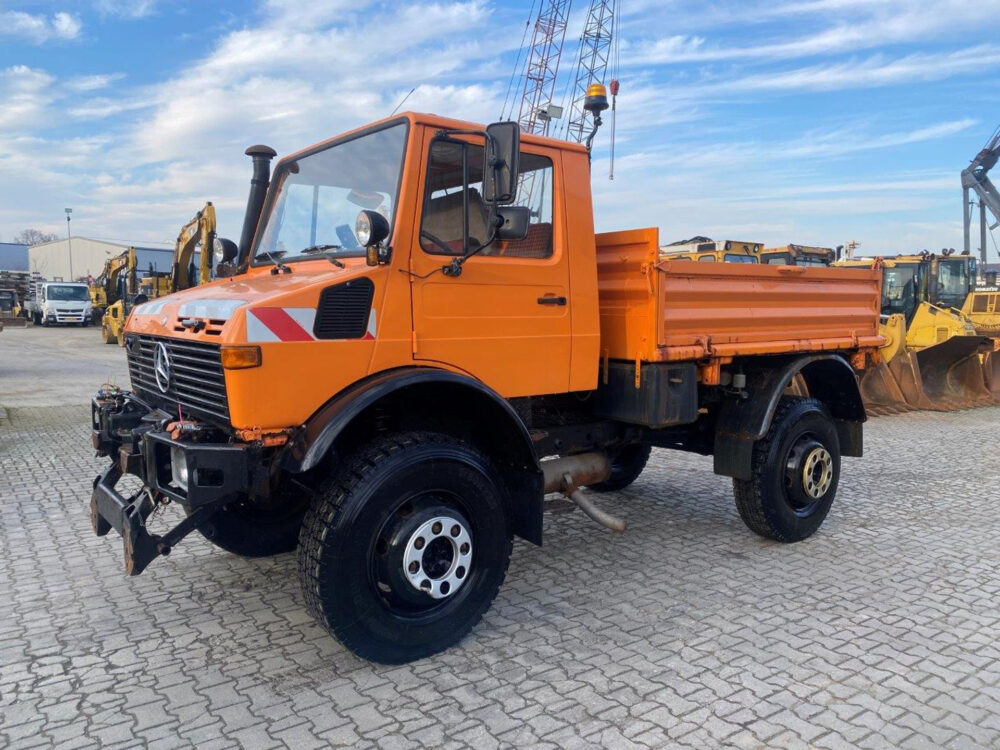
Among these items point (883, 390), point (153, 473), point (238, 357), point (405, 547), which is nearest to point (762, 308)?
point (405, 547)

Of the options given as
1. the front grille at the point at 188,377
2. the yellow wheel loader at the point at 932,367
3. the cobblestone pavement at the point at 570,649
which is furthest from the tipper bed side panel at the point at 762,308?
the yellow wheel loader at the point at 932,367

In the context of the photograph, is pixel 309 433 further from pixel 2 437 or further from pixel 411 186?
pixel 2 437

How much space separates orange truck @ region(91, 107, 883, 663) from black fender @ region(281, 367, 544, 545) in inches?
0.5

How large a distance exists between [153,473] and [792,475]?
161 inches

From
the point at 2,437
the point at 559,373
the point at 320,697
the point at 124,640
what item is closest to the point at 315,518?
the point at 320,697

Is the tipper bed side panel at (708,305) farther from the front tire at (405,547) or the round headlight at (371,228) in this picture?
the round headlight at (371,228)

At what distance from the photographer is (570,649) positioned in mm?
3658

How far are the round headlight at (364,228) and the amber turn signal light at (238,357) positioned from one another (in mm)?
700

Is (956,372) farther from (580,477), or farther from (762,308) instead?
(580,477)

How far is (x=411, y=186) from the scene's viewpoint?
3584mm

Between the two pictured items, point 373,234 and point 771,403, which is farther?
point 771,403

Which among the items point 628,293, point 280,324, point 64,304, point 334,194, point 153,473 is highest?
point 64,304

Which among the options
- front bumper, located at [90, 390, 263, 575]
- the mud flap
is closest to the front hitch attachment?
front bumper, located at [90, 390, 263, 575]

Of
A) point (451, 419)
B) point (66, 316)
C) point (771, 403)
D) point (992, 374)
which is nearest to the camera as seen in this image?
point (451, 419)
